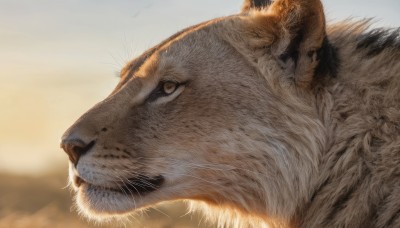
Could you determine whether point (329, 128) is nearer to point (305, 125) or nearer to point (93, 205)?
point (305, 125)

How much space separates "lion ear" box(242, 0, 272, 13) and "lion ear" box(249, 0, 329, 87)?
859mm

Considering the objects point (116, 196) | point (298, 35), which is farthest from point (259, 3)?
point (116, 196)

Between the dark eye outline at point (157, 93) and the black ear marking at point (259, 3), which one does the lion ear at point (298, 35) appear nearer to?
the dark eye outline at point (157, 93)

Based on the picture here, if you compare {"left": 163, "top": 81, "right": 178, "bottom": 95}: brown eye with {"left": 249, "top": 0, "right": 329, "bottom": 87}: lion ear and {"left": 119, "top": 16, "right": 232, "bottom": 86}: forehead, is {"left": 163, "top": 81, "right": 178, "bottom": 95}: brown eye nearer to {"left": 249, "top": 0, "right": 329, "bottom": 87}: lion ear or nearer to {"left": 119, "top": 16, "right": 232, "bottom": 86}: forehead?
{"left": 119, "top": 16, "right": 232, "bottom": 86}: forehead

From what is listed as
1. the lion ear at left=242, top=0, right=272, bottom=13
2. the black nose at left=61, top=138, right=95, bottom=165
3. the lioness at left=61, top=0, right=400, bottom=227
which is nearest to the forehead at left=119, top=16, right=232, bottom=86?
the lioness at left=61, top=0, right=400, bottom=227

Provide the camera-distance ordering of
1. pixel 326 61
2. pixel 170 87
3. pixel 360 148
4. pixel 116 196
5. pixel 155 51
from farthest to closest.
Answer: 1. pixel 155 51
2. pixel 170 87
3. pixel 116 196
4. pixel 326 61
5. pixel 360 148

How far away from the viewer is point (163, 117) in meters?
5.75

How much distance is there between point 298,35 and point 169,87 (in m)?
0.84

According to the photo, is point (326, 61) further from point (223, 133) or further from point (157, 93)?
point (157, 93)

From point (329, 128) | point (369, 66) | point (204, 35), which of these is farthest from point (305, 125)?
point (204, 35)

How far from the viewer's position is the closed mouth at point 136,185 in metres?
5.61

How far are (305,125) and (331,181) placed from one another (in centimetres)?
35

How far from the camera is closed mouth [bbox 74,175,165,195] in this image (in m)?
5.61

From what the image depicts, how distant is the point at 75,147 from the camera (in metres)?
5.59
